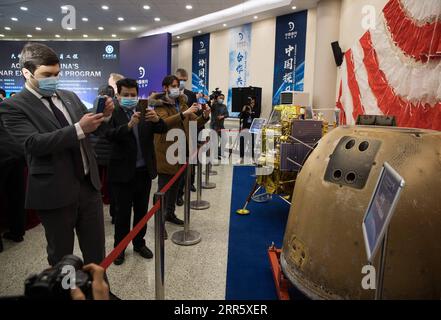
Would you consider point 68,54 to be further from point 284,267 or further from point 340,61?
point 284,267

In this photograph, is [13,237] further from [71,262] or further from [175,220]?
[71,262]

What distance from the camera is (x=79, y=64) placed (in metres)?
12.2

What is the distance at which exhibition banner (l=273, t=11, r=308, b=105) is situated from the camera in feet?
31.1

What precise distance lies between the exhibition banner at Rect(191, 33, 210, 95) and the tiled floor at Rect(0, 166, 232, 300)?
9377 mm

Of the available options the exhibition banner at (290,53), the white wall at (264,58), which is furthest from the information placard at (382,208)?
the white wall at (264,58)

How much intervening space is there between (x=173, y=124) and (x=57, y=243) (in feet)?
6.17

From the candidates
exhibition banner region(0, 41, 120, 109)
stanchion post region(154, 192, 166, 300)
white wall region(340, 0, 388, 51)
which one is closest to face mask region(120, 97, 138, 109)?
stanchion post region(154, 192, 166, 300)

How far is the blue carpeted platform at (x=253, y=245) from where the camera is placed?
265 centimetres

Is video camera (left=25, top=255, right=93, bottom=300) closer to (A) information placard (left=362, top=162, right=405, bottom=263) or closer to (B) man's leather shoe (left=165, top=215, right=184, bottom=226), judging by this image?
(A) information placard (left=362, top=162, right=405, bottom=263)

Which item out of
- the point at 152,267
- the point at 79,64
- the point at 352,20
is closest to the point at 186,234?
the point at 152,267

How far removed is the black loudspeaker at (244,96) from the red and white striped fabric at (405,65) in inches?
200
